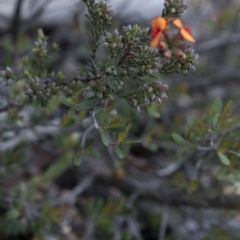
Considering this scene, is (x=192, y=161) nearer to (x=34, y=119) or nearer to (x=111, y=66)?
(x=34, y=119)

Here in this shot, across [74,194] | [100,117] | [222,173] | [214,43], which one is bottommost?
[222,173]

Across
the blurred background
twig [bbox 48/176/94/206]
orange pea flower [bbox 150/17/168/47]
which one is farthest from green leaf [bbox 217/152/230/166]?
twig [bbox 48/176/94/206]

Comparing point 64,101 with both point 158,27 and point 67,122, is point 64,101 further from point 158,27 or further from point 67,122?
point 158,27

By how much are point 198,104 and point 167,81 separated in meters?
0.29

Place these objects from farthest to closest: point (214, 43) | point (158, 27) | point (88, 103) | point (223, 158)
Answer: point (214, 43) → point (223, 158) → point (88, 103) → point (158, 27)

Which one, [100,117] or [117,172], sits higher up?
[100,117]

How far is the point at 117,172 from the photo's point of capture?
8.70 feet

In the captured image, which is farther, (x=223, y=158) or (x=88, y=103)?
(x=223, y=158)

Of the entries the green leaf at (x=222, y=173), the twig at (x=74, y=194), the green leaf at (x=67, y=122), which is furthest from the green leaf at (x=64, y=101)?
the twig at (x=74, y=194)

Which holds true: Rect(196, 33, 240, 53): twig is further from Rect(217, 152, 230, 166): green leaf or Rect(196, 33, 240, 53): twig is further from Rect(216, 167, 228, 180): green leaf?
Rect(217, 152, 230, 166): green leaf

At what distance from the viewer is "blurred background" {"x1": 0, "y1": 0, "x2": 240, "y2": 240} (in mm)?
2268

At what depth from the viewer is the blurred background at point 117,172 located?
2.27m

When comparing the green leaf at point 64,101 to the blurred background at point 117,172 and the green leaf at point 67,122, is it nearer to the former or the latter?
the green leaf at point 67,122

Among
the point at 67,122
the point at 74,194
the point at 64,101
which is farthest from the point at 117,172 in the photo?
the point at 64,101
